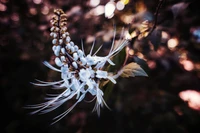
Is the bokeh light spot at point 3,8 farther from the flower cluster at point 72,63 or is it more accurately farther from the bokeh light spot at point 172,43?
A: the flower cluster at point 72,63

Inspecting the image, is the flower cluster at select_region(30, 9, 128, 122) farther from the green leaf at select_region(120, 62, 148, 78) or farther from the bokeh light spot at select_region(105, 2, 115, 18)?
Result: the bokeh light spot at select_region(105, 2, 115, 18)

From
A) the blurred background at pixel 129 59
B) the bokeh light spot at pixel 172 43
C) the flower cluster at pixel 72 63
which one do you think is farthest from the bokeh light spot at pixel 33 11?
the flower cluster at pixel 72 63

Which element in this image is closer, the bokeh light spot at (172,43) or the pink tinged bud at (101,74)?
the pink tinged bud at (101,74)

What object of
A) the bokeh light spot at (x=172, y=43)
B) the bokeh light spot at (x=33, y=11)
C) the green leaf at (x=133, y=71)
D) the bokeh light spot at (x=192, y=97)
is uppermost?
the bokeh light spot at (x=33, y=11)

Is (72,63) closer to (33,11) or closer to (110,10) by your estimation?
(110,10)

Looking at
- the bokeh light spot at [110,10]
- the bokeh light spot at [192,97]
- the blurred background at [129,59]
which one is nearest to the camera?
the bokeh light spot at [110,10]

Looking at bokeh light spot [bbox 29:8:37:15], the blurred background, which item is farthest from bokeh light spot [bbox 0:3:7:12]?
bokeh light spot [bbox 29:8:37:15]

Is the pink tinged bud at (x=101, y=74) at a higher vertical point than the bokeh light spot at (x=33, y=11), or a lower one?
lower

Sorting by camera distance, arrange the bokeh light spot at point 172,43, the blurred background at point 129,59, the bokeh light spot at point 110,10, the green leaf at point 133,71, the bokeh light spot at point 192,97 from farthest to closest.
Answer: the bokeh light spot at point 192,97
the bokeh light spot at point 172,43
the blurred background at point 129,59
the bokeh light spot at point 110,10
the green leaf at point 133,71


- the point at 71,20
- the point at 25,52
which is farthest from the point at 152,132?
the point at 25,52
